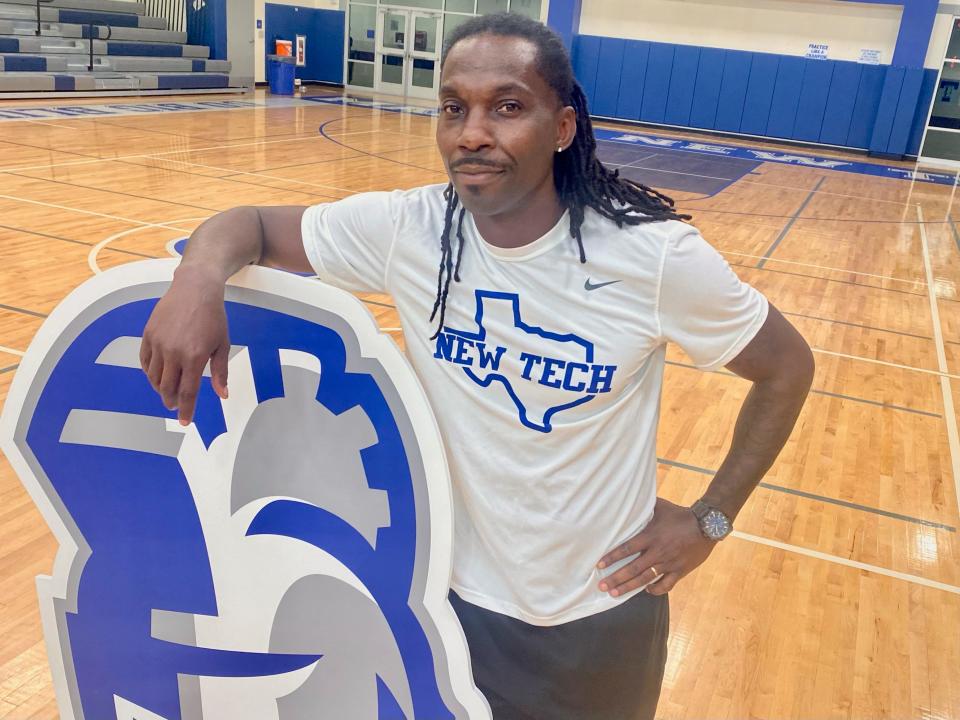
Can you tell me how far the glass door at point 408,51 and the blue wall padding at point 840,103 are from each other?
341 inches

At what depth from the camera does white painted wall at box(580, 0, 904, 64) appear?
17359 mm

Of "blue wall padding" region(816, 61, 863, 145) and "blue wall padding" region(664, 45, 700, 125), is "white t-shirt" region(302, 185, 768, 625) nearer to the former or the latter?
"blue wall padding" region(816, 61, 863, 145)

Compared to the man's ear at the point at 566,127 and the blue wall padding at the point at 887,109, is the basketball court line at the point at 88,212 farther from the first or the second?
the blue wall padding at the point at 887,109

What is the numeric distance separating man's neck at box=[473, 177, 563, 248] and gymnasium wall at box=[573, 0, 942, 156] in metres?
17.8

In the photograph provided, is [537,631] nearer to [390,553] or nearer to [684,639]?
[390,553]

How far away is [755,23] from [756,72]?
98 centimetres

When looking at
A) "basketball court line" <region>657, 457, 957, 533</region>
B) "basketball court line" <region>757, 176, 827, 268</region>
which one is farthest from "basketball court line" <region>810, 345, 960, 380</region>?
"basketball court line" <region>757, 176, 827, 268</region>

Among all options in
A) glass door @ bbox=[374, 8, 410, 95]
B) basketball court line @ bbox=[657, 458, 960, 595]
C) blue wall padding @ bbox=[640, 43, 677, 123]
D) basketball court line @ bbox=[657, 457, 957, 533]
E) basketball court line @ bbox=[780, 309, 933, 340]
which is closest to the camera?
basketball court line @ bbox=[657, 458, 960, 595]

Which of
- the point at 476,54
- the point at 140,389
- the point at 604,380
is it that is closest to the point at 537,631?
the point at 604,380

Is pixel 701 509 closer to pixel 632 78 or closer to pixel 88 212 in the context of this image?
pixel 88 212

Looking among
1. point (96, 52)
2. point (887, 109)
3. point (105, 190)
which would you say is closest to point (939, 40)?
point (887, 109)

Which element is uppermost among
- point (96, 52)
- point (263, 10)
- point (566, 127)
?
point (263, 10)

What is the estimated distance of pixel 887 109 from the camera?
17219mm

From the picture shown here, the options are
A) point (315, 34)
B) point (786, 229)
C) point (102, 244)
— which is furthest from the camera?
point (315, 34)
